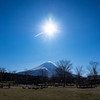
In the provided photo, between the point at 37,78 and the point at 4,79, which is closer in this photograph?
the point at 4,79

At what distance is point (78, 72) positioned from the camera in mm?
60219

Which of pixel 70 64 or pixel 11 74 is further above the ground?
pixel 70 64

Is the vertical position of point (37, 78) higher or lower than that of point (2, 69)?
lower

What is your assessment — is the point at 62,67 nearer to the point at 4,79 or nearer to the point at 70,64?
the point at 70,64

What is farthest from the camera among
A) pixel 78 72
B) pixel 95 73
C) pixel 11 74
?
pixel 11 74

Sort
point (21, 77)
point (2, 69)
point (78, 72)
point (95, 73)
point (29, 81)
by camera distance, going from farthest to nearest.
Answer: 1. point (21, 77)
2. point (29, 81)
3. point (2, 69)
4. point (78, 72)
5. point (95, 73)

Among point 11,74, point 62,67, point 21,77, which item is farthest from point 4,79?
point 62,67

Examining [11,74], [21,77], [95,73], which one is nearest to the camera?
[95,73]

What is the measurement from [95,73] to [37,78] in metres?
39.8

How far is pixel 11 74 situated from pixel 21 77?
545 inches

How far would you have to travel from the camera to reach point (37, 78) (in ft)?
258

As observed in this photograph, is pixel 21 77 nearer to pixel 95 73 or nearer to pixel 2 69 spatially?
pixel 2 69

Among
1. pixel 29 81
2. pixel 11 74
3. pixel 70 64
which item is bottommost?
pixel 29 81

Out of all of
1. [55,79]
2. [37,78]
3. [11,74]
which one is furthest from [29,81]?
[55,79]
